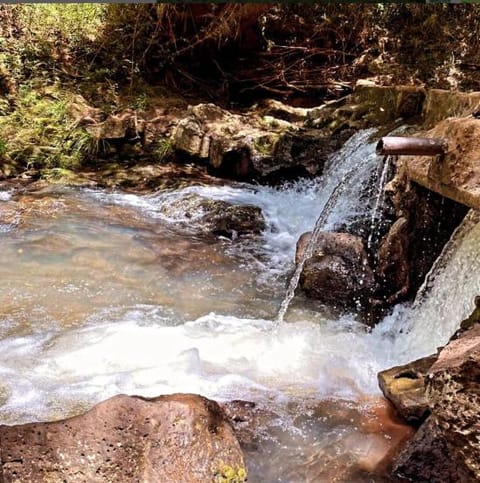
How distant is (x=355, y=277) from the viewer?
4168mm

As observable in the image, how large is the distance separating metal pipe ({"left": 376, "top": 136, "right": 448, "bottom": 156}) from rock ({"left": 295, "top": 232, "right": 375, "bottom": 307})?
155 centimetres

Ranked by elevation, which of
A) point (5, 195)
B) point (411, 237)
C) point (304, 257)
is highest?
point (411, 237)

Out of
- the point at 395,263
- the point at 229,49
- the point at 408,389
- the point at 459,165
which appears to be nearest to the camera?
the point at 459,165

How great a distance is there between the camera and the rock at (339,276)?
13.6ft

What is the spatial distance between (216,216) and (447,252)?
8.79ft

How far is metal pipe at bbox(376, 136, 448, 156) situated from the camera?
2.48 meters

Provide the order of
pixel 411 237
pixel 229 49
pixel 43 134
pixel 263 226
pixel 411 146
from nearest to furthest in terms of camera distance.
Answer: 1. pixel 411 146
2. pixel 411 237
3. pixel 263 226
4. pixel 43 134
5. pixel 229 49

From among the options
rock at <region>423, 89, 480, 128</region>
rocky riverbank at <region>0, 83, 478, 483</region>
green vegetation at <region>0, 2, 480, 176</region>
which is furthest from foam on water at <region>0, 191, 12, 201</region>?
rock at <region>423, 89, 480, 128</region>

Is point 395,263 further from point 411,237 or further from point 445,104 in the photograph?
point 445,104

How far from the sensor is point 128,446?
200 centimetres

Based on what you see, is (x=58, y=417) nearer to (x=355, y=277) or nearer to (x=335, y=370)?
(x=335, y=370)

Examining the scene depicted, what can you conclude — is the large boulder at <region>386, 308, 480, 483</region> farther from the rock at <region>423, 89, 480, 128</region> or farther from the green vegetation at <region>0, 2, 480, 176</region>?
the green vegetation at <region>0, 2, 480, 176</region>

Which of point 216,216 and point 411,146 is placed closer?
point 411,146

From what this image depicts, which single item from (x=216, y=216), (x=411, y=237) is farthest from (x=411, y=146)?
(x=216, y=216)
